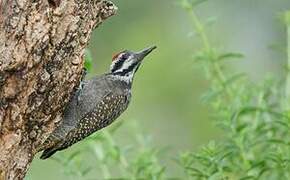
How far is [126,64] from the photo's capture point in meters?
5.68

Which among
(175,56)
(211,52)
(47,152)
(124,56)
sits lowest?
(175,56)

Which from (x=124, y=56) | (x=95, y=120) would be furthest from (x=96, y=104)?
(x=124, y=56)

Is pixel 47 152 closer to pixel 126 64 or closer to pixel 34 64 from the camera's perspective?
pixel 126 64

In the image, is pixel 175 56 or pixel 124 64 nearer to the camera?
pixel 124 64

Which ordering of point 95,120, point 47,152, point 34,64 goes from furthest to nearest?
point 95,120 → point 47,152 → point 34,64

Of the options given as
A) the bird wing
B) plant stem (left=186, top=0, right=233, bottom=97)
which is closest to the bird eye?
the bird wing

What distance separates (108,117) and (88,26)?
97 cm

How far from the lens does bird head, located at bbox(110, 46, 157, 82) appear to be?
18.6 feet

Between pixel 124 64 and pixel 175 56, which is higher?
pixel 124 64

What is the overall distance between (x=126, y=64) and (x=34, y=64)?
1.24 metres

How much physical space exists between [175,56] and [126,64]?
647 cm

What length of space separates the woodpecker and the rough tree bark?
1.51ft

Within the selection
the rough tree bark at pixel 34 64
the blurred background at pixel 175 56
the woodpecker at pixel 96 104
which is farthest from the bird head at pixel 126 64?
the blurred background at pixel 175 56

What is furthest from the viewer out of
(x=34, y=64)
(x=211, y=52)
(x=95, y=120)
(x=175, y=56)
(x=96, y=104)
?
(x=175, y=56)
